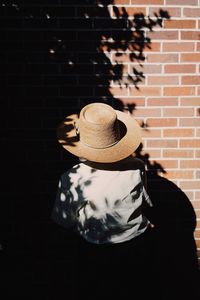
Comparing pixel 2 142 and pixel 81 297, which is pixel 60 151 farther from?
pixel 81 297

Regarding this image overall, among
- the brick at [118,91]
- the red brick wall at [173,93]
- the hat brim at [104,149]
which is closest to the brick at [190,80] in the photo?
the red brick wall at [173,93]

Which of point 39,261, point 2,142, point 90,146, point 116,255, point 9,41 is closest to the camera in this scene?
point 90,146

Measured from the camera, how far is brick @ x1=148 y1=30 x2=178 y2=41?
3910 millimetres

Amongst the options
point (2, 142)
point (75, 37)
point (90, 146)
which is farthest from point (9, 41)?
point (90, 146)

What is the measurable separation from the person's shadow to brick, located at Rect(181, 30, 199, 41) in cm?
127

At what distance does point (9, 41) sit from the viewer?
388cm

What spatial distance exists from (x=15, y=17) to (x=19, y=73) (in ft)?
1.79

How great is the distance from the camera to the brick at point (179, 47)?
3.94 metres

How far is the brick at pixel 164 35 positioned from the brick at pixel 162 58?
17cm

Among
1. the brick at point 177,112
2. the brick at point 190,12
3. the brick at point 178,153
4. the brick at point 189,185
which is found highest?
the brick at point 190,12

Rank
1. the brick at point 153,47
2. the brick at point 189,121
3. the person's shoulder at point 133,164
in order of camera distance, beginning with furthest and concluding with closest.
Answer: the brick at point 189,121
the brick at point 153,47
the person's shoulder at point 133,164

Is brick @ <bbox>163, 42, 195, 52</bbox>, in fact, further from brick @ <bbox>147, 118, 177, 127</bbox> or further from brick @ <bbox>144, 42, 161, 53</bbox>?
brick @ <bbox>147, 118, 177, 127</bbox>

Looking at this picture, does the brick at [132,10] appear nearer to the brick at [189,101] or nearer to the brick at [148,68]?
the brick at [148,68]

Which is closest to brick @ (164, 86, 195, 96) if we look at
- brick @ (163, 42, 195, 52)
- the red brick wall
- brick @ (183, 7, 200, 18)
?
the red brick wall
